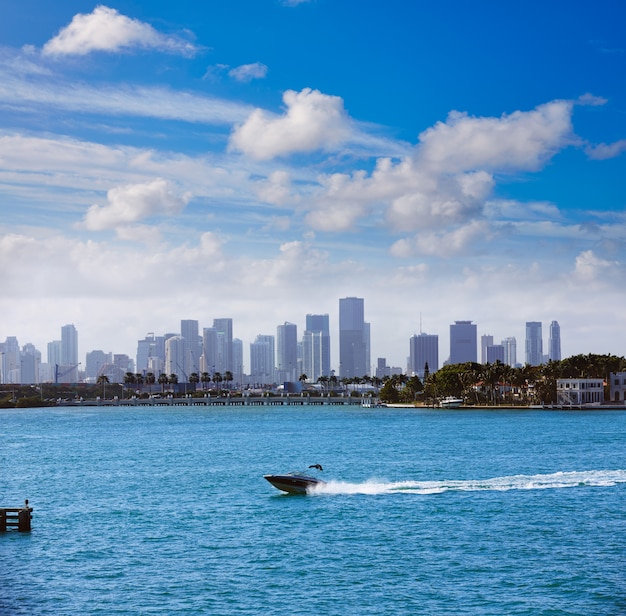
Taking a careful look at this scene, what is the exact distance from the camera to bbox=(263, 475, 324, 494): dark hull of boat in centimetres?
7175

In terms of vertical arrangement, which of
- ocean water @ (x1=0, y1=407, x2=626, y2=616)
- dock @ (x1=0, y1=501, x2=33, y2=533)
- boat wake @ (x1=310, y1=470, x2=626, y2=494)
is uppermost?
dock @ (x1=0, y1=501, x2=33, y2=533)

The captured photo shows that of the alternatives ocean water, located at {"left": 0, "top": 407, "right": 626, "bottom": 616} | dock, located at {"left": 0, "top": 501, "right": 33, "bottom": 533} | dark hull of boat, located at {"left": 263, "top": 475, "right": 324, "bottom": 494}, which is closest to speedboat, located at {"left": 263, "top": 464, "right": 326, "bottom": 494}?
dark hull of boat, located at {"left": 263, "top": 475, "right": 324, "bottom": 494}

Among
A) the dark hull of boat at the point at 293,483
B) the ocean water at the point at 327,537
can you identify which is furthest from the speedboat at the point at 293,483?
the ocean water at the point at 327,537

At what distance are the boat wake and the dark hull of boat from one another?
84 centimetres

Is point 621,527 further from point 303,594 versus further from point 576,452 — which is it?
point 576,452

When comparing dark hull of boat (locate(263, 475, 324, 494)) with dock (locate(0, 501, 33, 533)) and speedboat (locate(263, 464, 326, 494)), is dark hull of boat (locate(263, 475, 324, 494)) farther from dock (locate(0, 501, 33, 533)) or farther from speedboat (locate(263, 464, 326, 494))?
dock (locate(0, 501, 33, 533))

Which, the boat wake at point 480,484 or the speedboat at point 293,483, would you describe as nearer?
the speedboat at point 293,483

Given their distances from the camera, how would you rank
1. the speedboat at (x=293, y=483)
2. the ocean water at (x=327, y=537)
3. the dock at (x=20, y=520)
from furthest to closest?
the speedboat at (x=293, y=483)
the dock at (x=20, y=520)
the ocean water at (x=327, y=537)

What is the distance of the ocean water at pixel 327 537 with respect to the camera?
41062 mm

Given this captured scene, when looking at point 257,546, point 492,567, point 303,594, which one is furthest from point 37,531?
point 492,567

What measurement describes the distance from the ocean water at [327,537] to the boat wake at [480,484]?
18 centimetres

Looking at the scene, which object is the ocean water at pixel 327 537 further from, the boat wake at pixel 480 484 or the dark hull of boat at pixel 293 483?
the dark hull of boat at pixel 293 483

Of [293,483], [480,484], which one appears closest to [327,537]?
[293,483]

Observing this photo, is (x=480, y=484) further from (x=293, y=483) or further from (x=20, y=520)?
(x=20, y=520)
